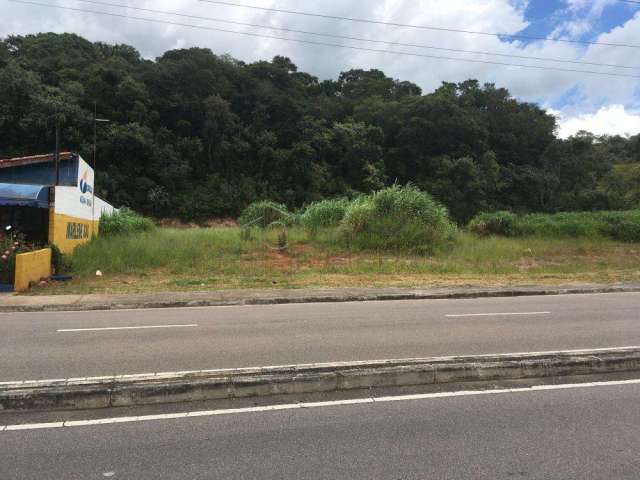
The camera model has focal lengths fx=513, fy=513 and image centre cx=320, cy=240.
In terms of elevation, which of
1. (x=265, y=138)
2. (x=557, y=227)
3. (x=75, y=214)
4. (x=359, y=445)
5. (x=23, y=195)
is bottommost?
(x=359, y=445)

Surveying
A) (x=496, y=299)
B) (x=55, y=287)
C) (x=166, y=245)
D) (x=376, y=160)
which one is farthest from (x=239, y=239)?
(x=376, y=160)

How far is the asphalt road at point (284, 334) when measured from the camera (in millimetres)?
6773

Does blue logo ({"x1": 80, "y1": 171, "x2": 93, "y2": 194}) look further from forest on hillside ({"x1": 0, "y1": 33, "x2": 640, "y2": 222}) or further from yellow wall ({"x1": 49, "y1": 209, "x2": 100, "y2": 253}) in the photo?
forest on hillside ({"x1": 0, "y1": 33, "x2": 640, "y2": 222})

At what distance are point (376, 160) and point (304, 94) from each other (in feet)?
59.4

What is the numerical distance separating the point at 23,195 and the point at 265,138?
5201cm

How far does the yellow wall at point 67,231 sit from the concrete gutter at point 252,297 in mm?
5789

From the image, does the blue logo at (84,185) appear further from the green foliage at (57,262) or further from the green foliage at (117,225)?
the green foliage at (57,262)

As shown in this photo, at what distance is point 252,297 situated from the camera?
13.5m

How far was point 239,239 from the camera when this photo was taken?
85.9ft

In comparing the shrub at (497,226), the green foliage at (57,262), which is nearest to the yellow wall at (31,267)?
the green foliage at (57,262)

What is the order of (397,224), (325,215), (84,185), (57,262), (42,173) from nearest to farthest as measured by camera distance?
1. (57,262)
2. (42,173)
3. (84,185)
4. (397,224)
5. (325,215)

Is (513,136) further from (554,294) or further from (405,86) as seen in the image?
(554,294)

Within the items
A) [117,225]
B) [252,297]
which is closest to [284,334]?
[252,297]

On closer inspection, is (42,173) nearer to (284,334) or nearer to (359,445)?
(284,334)
